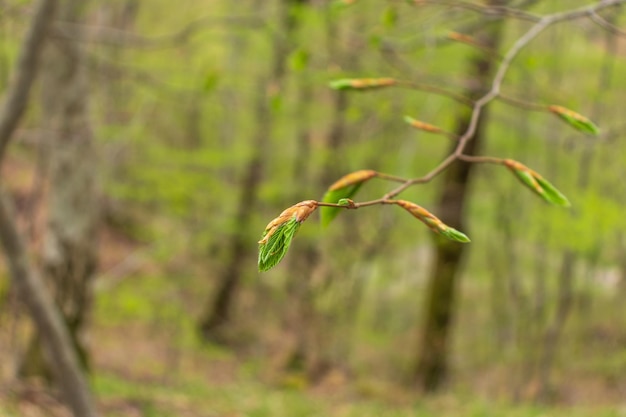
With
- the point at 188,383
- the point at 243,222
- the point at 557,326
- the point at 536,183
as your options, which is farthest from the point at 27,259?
the point at 557,326

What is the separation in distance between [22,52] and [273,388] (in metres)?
9.69

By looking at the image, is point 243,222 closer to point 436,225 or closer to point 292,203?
point 292,203

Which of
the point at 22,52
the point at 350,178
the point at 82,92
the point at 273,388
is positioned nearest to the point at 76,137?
the point at 82,92

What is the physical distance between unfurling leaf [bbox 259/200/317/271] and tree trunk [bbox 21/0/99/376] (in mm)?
5759

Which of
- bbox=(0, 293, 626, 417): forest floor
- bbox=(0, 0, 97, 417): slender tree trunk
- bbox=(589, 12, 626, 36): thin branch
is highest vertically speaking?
bbox=(589, 12, 626, 36): thin branch

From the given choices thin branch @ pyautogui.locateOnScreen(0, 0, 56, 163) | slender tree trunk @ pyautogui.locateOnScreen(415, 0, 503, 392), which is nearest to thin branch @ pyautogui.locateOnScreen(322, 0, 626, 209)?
thin branch @ pyautogui.locateOnScreen(0, 0, 56, 163)

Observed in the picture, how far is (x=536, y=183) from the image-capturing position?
1.54 m

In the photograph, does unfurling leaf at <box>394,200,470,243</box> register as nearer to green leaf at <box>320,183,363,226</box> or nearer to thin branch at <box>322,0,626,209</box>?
thin branch at <box>322,0,626,209</box>

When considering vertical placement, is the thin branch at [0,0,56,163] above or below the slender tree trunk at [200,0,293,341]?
above

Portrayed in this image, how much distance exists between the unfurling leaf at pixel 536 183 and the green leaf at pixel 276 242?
70 cm

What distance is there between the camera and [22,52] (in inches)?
139

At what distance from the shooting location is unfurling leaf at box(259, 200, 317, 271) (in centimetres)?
101

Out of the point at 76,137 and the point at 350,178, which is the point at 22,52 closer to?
the point at 350,178

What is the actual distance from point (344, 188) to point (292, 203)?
470 inches
